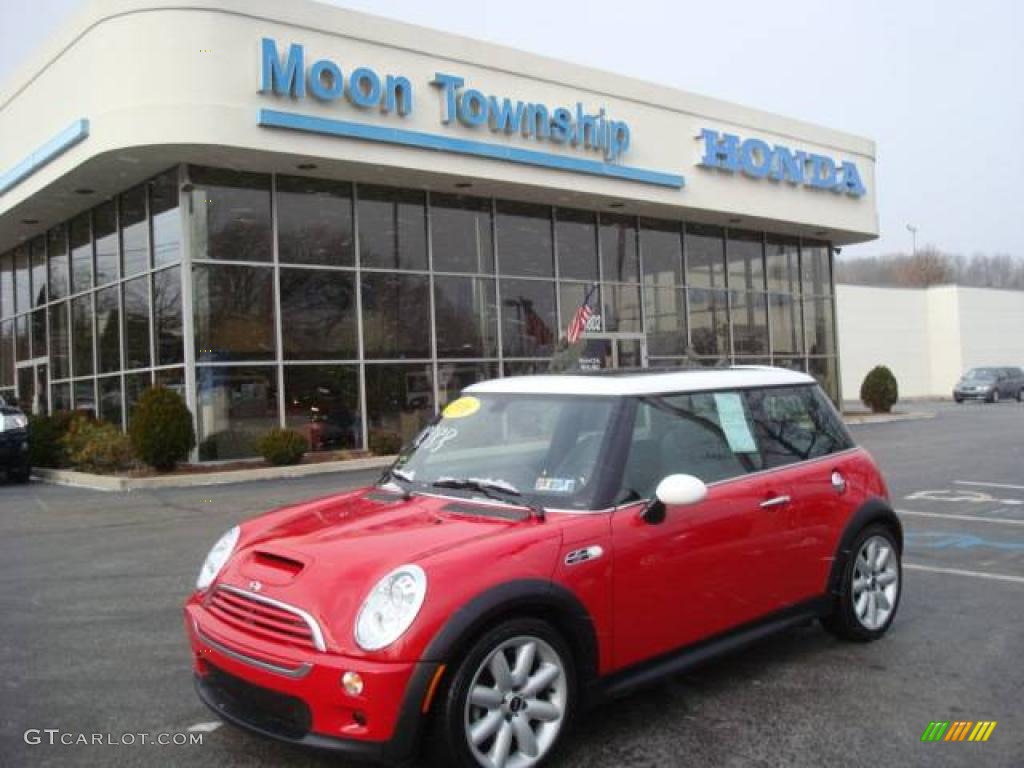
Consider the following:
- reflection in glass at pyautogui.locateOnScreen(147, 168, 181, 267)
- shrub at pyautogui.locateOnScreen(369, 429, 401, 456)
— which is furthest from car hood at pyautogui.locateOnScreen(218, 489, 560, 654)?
reflection in glass at pyautogui.locateOnScreen(147, 168, 181, 267)

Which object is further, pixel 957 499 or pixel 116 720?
pixel 957 499

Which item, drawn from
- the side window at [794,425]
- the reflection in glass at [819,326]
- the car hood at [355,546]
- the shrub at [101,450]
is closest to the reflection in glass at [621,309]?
the reflection in glass at [819,326]

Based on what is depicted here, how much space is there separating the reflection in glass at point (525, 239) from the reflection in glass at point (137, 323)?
7381 mm

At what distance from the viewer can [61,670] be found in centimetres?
500

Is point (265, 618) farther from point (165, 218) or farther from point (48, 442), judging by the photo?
point (48, 442)

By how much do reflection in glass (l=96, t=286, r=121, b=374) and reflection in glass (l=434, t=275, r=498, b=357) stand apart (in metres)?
6.43

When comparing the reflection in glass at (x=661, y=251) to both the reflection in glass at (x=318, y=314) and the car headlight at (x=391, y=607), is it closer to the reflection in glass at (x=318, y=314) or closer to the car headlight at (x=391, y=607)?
the reflection in glass at (x=318, y=314)

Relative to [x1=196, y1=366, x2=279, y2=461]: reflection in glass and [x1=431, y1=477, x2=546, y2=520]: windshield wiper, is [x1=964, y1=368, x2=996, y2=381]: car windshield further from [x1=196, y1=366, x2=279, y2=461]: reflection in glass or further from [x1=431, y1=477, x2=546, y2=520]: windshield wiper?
[x1=431, y1=477, x2=546, y2=520]: windshield wiper

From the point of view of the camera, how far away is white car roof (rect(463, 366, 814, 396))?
4418mm

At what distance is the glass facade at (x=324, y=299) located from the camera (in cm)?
1631

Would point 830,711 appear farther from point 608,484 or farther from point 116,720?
point 116,720

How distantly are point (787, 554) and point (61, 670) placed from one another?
13.0 ft

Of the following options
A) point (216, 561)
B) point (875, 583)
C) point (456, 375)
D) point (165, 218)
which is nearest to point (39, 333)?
point (165, 218)

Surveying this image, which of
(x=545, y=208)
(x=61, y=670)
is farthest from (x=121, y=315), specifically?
(x=61, y=670)
